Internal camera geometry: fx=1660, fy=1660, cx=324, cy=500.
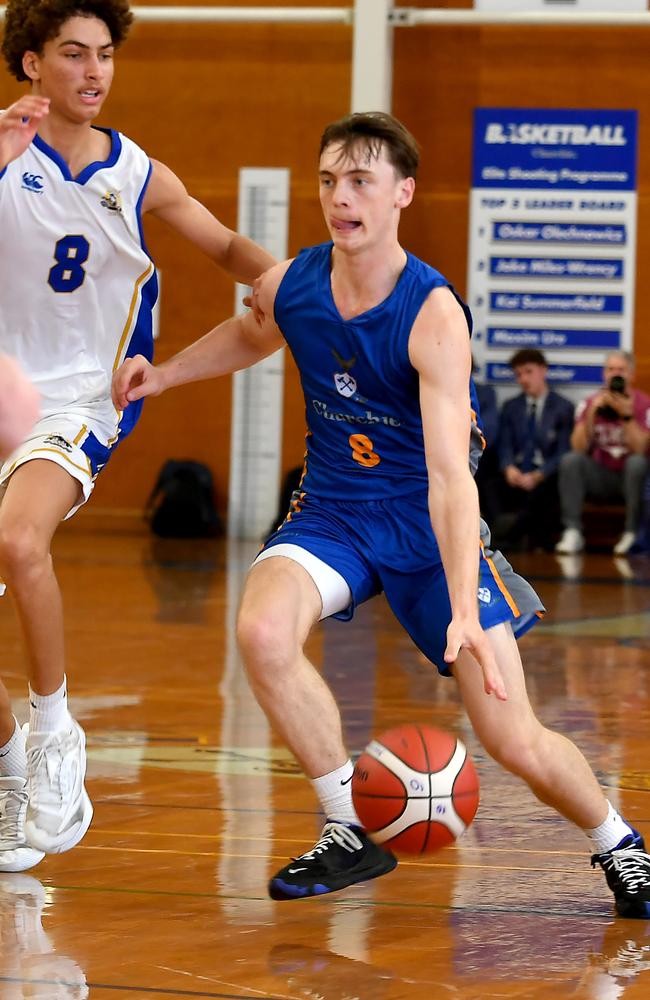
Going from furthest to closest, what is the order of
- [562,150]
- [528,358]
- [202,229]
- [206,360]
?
1. [562,150]
2. [528,358]
3. [202,229]
4. [206,360]

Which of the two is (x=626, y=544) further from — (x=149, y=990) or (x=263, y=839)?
(x=149, y=990)

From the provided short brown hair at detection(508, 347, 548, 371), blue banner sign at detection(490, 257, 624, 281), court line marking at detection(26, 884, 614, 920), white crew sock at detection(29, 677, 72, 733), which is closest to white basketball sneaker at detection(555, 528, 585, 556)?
short brown hair at detection(508, 347, 548, 371)

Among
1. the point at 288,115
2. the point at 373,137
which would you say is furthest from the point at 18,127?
the point at 288,115

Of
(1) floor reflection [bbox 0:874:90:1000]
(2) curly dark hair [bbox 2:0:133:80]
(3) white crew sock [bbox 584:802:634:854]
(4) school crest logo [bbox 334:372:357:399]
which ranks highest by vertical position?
(2) curly dark hair [bbox 2:0:133:80]

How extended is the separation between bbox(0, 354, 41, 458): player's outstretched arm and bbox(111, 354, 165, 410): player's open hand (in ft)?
6.14

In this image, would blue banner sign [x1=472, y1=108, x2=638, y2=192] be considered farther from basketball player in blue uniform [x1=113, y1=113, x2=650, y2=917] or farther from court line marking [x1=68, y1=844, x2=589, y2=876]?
court line marking [x1=68, y1=844, x2=589, y2=876]

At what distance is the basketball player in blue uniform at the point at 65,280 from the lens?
3961 millimetres

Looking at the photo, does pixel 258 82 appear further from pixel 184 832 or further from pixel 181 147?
pixel 184 832

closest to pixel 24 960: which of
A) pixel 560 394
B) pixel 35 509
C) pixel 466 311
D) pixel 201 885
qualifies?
pixel 201 885

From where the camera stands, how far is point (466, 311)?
3.79 m

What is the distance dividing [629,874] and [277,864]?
2.84 ft

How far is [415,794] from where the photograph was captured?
3547mm

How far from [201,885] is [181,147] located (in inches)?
423

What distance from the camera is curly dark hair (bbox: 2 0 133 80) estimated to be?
13.7ft
